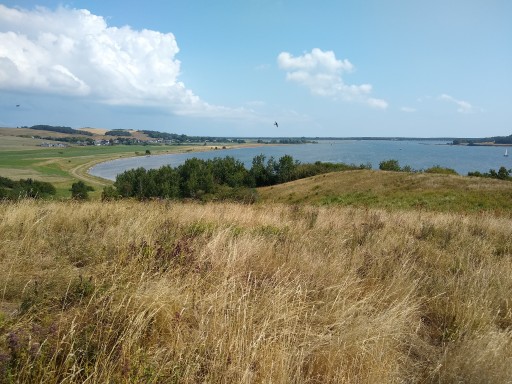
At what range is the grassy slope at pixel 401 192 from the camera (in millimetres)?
26844

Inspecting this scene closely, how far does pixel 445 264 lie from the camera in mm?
5020

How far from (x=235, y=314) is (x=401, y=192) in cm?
3632

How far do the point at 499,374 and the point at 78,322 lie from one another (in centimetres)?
315

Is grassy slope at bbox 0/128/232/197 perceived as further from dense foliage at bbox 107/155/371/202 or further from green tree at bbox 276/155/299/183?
green tree at bbox 276/155/299/183

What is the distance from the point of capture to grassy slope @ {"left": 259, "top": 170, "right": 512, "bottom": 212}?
88.1ft

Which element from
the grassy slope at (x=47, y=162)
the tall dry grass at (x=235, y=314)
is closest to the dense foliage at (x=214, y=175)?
the grassy slope at (x=47, y=162)

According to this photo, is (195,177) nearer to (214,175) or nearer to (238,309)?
(214,175)

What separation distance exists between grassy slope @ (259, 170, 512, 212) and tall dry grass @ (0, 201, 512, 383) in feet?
57.9

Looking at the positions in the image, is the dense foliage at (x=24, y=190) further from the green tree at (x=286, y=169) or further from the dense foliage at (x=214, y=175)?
the green tree at (x=286, y=169)

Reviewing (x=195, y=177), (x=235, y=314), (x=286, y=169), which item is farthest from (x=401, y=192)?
(x=195, y=177)

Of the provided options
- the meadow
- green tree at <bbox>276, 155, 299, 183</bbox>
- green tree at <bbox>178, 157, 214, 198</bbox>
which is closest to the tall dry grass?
the meadow

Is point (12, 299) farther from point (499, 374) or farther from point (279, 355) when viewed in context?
point (499, 374)

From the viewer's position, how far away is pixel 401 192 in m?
35.2

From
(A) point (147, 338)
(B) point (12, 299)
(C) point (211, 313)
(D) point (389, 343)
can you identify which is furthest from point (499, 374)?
(B) point (12, 299)
